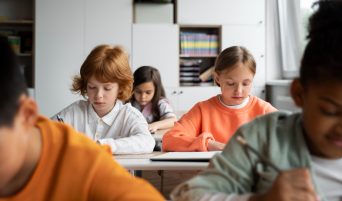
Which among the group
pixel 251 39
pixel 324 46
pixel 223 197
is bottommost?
pixel 223 197

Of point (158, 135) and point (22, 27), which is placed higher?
point (22, 27)

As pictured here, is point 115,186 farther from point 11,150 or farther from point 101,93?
point 101,93

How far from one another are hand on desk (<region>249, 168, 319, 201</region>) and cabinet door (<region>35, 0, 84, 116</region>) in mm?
5073

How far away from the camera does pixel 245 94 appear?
2.26 meters

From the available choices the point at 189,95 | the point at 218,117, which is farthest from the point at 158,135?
the point at 189,95

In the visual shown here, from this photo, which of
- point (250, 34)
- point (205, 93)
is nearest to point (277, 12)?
point (250, 34)

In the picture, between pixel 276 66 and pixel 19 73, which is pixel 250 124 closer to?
pixel 19 73

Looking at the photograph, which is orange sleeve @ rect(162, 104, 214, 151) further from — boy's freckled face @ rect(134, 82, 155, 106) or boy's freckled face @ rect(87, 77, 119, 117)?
boy's freckled face @ rect(134, 82, 155, 106)

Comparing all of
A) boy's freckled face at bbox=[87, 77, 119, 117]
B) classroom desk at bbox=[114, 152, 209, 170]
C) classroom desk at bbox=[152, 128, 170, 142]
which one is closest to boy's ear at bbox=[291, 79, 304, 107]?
classroom desk at bbox=[114, 152, 209, 170]

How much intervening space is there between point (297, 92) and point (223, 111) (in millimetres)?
1542

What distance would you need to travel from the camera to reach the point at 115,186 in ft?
2.68

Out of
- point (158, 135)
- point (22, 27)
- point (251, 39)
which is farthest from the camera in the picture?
point (22, 27)

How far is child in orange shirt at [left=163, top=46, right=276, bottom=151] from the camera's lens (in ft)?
6.94

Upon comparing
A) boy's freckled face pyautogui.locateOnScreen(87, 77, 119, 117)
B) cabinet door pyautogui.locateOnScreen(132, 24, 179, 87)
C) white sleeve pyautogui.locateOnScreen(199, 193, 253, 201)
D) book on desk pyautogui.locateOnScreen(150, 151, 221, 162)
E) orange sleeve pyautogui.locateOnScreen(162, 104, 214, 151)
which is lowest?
book on desk pyautogui.locateOnScreen(150, 151, 221, 162)
